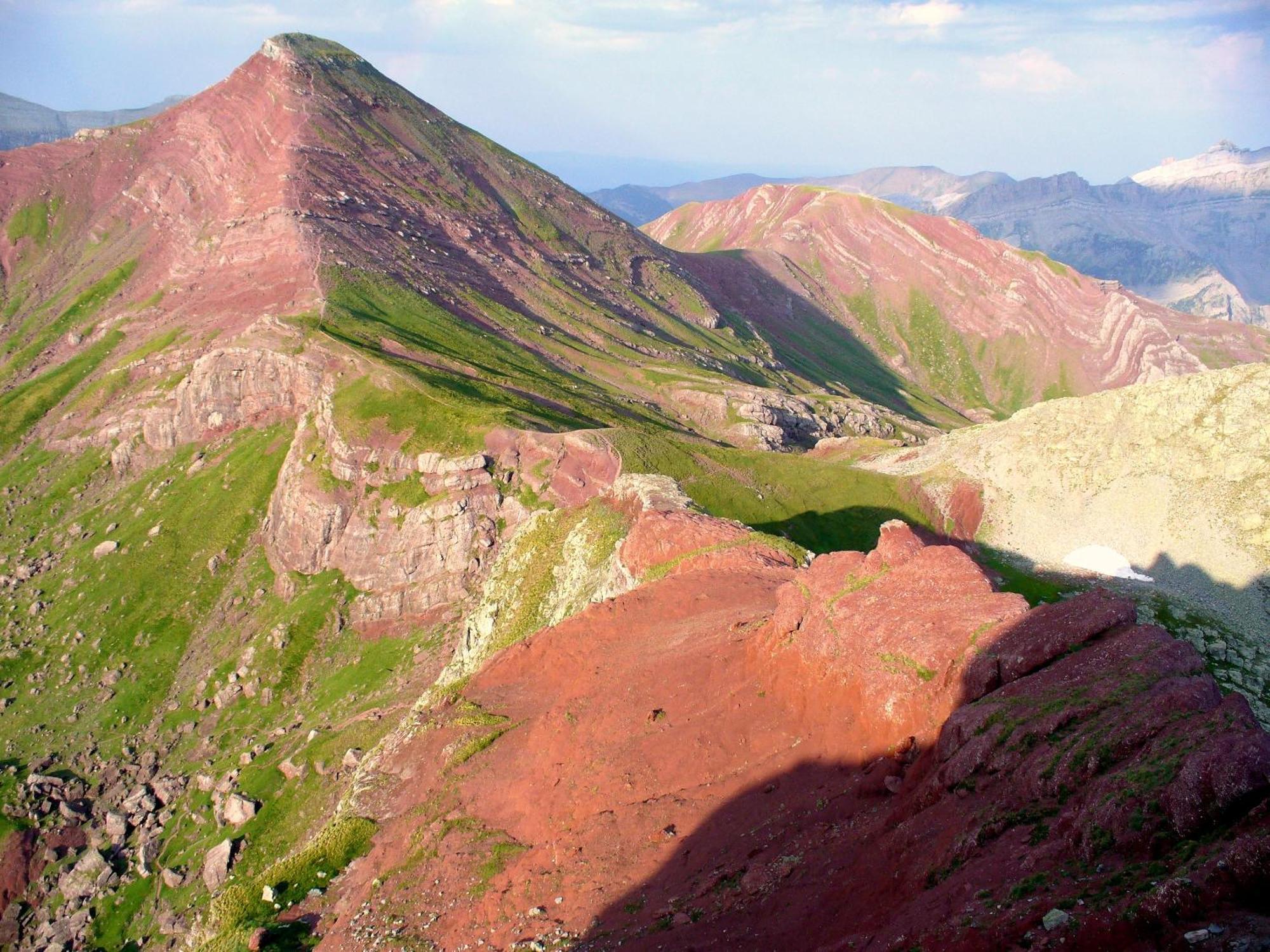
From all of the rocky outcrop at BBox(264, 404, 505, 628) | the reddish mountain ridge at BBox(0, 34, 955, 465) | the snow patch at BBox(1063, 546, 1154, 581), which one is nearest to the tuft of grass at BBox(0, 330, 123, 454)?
the reddish mountain ridge at BBox(0, 34, 955, 465)

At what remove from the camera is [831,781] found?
2433 cm

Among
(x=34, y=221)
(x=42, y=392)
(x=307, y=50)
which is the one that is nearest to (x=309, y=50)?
(x=307, y=50)

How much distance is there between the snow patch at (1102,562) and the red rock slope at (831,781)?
130 ft

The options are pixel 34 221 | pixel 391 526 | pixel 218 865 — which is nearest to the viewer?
pixel 218 865

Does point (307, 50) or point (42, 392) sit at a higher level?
point (307, 50)

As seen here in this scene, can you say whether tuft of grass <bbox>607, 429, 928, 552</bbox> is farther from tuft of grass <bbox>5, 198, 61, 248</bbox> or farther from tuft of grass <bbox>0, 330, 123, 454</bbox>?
tuft of grass <bbox>5, 198, 61, 248</bbox>

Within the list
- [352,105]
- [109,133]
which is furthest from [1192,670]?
[109,133]

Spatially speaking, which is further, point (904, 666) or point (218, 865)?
point (218, 865)

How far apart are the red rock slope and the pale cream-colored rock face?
3919cm

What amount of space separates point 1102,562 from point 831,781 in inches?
2092

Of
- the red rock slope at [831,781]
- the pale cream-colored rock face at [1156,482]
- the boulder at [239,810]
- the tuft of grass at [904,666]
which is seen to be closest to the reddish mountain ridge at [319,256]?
the boulder at [239,810]

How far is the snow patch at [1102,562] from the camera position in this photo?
62531 millimetres

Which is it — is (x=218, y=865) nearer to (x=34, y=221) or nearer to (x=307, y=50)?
(x=34, y=221)

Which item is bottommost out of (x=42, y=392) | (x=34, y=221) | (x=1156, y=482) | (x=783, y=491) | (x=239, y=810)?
(x=239, y=810)
